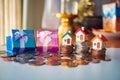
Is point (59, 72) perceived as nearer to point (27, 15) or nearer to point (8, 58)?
point (8, 58)

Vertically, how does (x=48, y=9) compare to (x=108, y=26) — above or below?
above

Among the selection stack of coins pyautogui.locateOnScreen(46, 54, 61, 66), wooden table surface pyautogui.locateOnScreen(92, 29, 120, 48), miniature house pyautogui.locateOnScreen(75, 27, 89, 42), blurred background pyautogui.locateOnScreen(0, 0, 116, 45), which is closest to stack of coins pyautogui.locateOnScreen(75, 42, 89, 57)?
miniature house pyautogui.locateOnScreen(75, 27, 89, 42)

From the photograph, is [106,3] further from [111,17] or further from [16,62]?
[16,62]

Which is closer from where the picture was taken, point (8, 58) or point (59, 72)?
point (59, 72)

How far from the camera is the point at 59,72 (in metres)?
0.71

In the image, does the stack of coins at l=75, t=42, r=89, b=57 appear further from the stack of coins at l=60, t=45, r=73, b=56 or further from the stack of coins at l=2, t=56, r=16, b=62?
the stack of coins at l=2, t=56, r=16, b=62

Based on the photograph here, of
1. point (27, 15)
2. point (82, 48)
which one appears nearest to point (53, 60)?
point (82, 48)

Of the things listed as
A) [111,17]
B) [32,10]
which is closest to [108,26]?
[111,17]

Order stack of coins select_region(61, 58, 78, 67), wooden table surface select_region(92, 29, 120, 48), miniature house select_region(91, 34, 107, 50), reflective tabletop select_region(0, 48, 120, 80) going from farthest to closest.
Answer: wooden table surface select_region(92, 29, 120, 48), miniature house select_region(91, 34, 107, 50), stack of coins select_region(61, 58, 78, 67), reflective tabletop select_region(0, 48, 120, 80)

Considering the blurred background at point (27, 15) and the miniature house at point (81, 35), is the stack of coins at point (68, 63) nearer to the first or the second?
the miniature house at point (81, 35)

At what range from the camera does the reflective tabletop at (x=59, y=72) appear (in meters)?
0.66

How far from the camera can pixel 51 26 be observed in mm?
1380

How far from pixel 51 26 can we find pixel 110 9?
17.8 inches

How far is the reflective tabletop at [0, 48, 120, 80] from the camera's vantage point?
66cm
